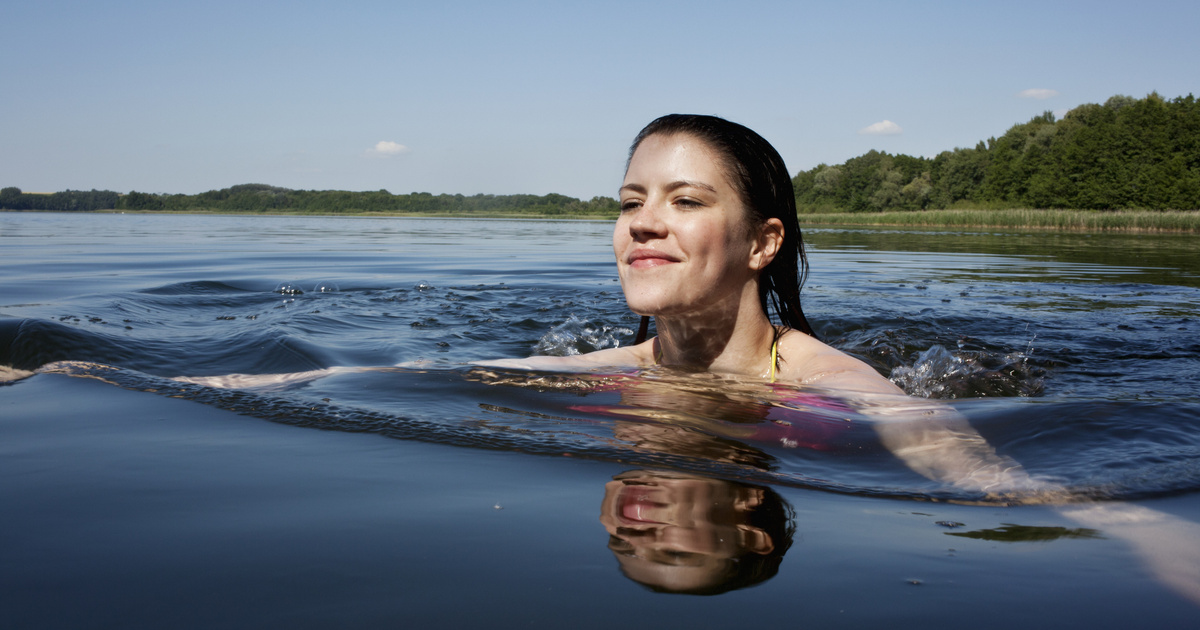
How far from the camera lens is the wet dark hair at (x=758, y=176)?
306cm

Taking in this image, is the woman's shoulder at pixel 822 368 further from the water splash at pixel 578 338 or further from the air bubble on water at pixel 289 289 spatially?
the air bubble on water at pixel 289 289

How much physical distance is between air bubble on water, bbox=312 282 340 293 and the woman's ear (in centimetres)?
561

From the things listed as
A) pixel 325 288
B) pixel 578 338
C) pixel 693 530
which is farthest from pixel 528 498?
pixel 325 288

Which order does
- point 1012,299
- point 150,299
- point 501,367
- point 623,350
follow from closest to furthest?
point 501,367 → point 623,350 → point 150,299 → point 1012,299

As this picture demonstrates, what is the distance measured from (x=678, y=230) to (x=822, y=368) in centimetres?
87

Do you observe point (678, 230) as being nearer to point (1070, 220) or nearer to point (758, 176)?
point (758, 176)

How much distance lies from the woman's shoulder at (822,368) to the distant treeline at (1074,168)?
248 ft

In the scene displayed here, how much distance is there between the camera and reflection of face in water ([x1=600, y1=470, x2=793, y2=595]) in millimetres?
1316

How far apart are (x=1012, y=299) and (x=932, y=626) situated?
807 centimetres

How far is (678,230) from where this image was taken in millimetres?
2896

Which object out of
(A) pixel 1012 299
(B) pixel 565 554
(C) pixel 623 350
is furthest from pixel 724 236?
(A) pixel 1012 299

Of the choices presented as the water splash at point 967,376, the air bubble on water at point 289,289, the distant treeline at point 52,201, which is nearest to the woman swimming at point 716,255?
the water splash at point 967,376

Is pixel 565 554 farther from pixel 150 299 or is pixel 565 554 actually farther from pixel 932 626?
pixel 150 299

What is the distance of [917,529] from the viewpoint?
163 cm
